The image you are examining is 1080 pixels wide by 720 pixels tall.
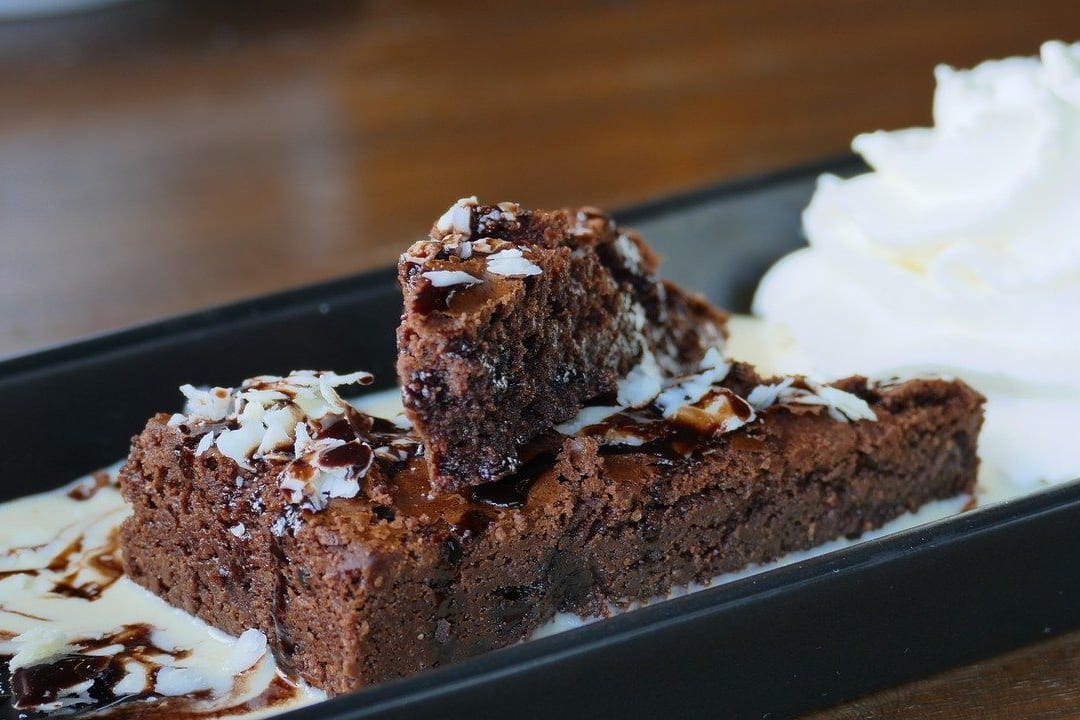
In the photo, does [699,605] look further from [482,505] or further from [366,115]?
[366,115]

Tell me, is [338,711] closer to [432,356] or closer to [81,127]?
[432,356]

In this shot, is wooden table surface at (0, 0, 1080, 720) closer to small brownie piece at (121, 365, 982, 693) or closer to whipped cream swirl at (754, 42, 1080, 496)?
Result: whipped cream swirl at (754, 42, 1080, 496)

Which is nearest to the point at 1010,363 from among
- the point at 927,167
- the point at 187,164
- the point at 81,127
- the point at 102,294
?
the point at 927,167

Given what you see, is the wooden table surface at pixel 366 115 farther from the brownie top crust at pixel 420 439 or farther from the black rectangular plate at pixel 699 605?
the brownie top crust at pixel 420 439

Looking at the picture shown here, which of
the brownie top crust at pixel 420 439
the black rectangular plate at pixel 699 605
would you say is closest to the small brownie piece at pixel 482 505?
the brownie top crust at pixel 420 439

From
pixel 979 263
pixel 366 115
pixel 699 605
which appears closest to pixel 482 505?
pixel 699 605

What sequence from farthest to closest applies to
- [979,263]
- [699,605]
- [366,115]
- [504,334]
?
[366,115]
[979,263]
[504,334]
[699,605]
